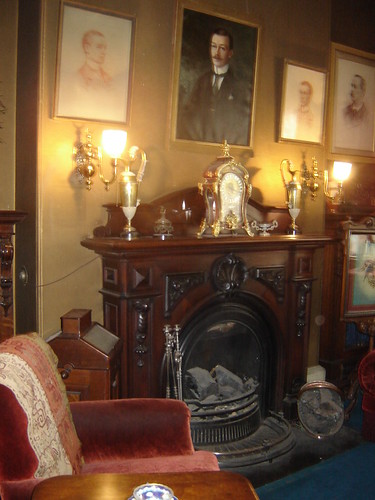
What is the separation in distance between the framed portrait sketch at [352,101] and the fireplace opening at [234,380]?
189 centimetres

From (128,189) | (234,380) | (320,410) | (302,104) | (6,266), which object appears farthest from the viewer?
(302,104)

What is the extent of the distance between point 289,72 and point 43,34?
186 centimetres

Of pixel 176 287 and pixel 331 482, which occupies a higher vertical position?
pixel 176 287

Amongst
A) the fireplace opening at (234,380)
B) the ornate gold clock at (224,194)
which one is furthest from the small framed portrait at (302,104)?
the fireplace opening at (234,380)

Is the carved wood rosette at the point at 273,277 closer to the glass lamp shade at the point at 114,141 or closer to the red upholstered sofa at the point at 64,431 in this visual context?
the glass lamp shade at the point at 114,141

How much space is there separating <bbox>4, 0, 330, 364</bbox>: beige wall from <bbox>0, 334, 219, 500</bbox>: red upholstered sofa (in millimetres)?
907

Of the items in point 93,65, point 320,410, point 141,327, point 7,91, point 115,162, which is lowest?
point 320,410

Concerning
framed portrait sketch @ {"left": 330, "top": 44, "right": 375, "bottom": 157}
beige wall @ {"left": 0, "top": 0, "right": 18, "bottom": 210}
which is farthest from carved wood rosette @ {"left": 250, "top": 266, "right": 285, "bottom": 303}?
beige wall @ {"left": 0, "top": 0, "right": 18, "bottom": 210}

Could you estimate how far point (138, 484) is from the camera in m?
1.48

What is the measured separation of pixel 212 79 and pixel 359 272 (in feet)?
6.22

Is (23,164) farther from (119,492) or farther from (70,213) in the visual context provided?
(119,492)

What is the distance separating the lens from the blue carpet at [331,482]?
2.74 metres

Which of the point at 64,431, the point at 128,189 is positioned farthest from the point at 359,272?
the point at 64,431

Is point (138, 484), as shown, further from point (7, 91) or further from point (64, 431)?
point (7, 91)
